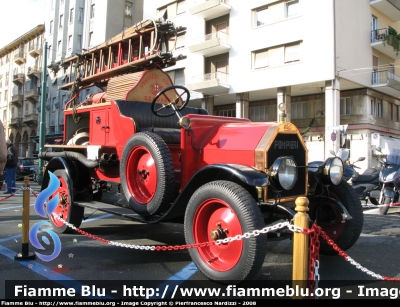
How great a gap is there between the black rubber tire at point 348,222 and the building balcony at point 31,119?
4283cm

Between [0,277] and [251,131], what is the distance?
295cm

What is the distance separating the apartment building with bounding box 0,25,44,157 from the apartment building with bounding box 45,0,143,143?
3.94 m

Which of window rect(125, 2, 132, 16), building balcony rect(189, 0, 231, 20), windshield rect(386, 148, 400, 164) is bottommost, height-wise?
windshield rect(386, 148, 400, 164)

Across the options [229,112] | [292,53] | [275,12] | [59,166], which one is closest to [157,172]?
[59,166]

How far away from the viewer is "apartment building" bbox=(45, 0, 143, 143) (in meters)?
32.0

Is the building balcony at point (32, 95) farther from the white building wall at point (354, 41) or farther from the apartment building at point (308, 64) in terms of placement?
the white building wall at point (354, 41)

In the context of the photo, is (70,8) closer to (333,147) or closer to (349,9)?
(349,9)

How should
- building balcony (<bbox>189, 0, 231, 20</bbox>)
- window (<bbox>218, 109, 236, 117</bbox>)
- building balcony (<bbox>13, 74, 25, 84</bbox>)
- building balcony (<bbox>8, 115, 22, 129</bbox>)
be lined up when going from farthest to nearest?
building balcony (<bbox>8, 115, 22, 129</bbox>) → building balcony (<bbox>13, 74, 25, 84</bbox>) → window (<bbox>218, 109, 236, 117</bbox>) → building balcony (<bbox>189, 0, 231, 20</bbox>)

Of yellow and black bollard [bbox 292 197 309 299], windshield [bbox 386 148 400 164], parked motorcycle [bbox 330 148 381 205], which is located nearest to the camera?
yellow and black bollard [bbox 292 197 309 299]

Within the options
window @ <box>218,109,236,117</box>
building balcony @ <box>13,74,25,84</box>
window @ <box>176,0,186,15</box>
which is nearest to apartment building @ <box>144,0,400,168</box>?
window @ <box>176,0,186,15</box>

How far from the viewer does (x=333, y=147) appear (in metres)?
17.8

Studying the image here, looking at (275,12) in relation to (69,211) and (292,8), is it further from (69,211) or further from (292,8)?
(69,211)

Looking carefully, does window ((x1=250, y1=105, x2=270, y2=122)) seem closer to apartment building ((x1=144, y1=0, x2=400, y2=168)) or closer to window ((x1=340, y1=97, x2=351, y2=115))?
apartment building ((x1=144, y1=0, x2=400, y2=168))

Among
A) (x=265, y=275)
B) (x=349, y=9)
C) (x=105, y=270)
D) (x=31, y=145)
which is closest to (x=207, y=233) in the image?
(x=265, y=275)
